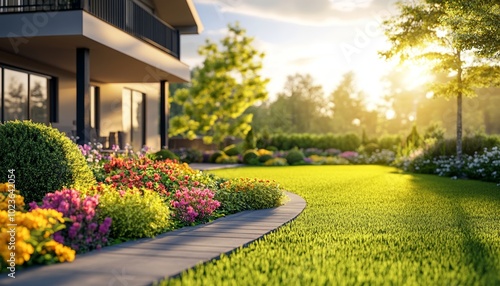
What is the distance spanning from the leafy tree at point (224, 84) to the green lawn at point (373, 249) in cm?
2069

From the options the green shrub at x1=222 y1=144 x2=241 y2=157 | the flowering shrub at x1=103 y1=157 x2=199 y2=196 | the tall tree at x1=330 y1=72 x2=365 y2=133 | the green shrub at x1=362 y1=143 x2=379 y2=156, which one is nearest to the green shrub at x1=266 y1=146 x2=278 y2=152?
the green shrub at x1=222 y1=144 x2=241 y2=157

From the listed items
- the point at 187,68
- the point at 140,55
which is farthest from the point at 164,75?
the point at 140,55

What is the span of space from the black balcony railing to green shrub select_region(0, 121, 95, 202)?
207 inches

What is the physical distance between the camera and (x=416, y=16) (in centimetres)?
1736

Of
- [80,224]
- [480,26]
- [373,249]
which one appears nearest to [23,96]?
[80,224]

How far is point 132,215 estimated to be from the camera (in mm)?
6066

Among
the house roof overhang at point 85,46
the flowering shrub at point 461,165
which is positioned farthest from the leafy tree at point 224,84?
the flowering shrub at point 461,165

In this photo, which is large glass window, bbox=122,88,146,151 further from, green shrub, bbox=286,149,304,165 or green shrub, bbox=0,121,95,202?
green shrub, bbox=0,121,95,202

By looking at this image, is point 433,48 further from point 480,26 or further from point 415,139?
point 415,139

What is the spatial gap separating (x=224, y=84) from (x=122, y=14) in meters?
16.1

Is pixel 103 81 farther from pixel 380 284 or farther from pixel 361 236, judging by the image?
pixel 380 284

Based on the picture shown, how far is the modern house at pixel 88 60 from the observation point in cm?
1180

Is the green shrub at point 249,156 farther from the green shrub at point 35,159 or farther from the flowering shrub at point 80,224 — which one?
the flowering shrub at point 80,224

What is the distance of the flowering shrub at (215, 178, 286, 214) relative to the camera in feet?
28.2
